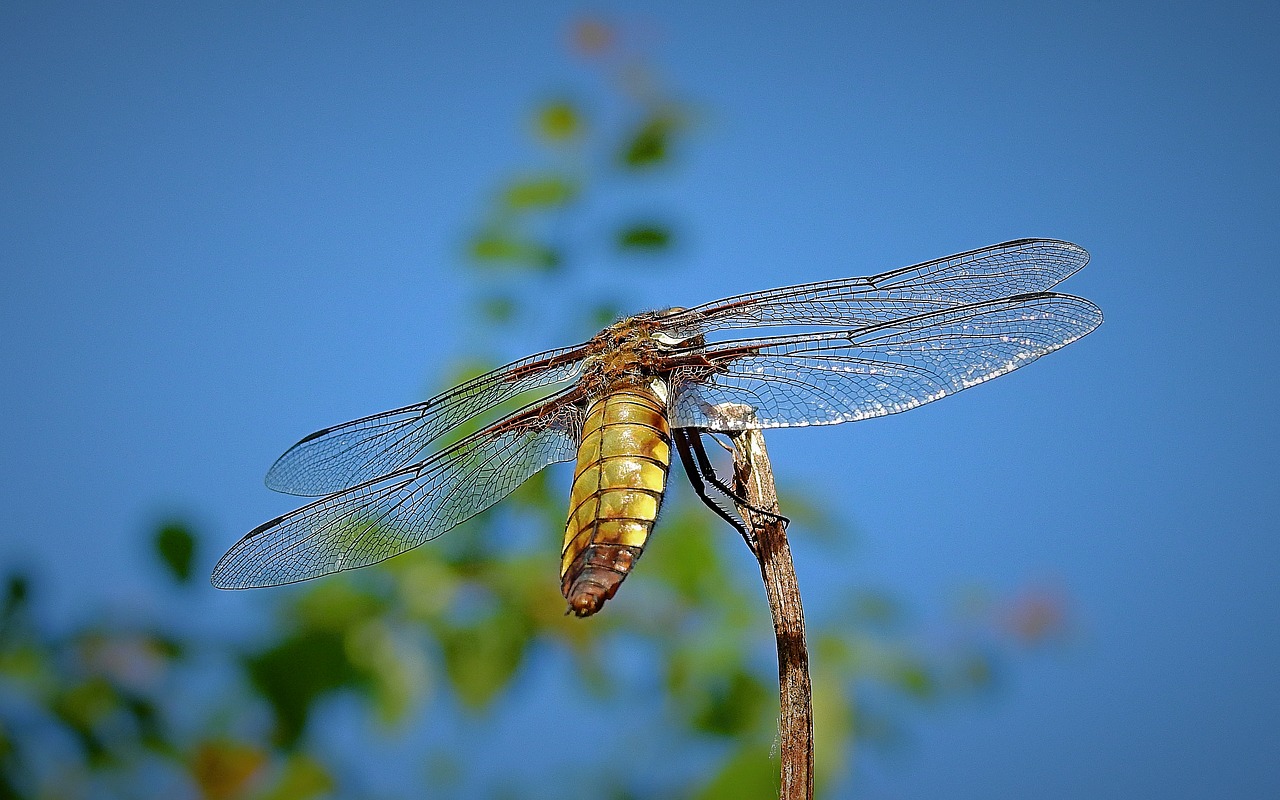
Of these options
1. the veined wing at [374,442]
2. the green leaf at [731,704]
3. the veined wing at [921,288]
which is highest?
the veined wing at [921,288]

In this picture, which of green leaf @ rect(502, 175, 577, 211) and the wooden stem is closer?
the wooden stem

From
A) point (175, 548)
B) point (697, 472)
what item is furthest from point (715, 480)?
point (175, 548)

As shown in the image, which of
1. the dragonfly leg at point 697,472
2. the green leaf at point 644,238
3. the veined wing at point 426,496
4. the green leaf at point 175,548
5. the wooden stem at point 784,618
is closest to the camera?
the wooden stem at point 784,618

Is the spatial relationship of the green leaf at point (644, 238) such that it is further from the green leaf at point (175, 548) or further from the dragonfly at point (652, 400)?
the green leaf at point (175, 548)

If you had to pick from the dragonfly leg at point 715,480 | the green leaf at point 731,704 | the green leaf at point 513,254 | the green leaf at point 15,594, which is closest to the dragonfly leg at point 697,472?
the dragonfly leg at point 715,480

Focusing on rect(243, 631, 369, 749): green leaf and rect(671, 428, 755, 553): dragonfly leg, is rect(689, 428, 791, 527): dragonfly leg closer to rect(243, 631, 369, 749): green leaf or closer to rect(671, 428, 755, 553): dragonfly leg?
rect(671, 428, 755, 553): dragonfly leg

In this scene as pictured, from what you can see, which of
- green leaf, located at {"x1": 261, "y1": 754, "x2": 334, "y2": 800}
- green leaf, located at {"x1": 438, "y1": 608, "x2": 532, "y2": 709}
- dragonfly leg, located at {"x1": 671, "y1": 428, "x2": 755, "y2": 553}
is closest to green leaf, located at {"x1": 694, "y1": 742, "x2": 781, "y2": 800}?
dragonfly leg, located at {"x1": 671, "y1": 428, "x2": 755, "y2": 553}

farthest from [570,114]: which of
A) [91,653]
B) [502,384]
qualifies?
[91,653]
